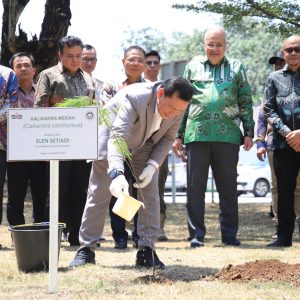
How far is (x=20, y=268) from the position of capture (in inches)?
253

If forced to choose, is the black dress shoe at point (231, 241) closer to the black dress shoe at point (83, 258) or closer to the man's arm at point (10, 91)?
the black dress shoe at point (83, 258)

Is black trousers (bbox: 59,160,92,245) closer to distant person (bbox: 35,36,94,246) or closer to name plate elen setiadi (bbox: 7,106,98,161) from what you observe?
distant person (bbox: 35,36,94,246)

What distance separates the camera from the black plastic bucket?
6.37 metres

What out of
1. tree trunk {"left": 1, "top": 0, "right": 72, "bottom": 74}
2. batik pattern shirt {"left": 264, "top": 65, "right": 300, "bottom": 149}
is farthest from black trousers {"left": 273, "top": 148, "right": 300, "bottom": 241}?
tree trunk {"left": 1, "top": 0, "right": 72, "bottom": 74}

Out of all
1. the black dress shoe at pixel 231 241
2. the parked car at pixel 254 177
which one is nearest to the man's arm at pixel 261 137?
the black dress shoe at pixel 231 241

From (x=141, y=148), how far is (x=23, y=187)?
83.4 inches

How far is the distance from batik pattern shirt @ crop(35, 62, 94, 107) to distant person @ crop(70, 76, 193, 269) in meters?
1.62

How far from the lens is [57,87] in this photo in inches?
320

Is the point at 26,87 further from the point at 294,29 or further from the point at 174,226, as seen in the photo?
the point at 294,29

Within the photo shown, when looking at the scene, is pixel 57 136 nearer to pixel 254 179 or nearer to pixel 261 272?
pixel 261 272

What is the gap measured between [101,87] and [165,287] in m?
3.52

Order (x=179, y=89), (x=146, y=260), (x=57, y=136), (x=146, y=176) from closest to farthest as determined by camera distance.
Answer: (x=57, y=136)
(x=179, y=89)
(x=146, y=176)
(x=146, y=260)

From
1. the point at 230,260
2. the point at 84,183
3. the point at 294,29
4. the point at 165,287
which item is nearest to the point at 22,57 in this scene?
→ the point at 84,183

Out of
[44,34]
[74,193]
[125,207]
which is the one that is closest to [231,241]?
[74,193]
